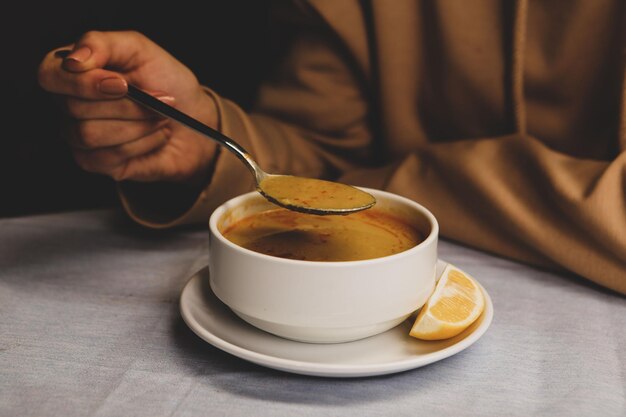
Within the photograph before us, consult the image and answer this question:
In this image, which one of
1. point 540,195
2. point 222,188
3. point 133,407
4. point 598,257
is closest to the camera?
point 133,407

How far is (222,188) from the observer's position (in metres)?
1.20

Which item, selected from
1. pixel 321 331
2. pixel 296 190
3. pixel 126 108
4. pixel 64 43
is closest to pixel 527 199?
pixel 296 190

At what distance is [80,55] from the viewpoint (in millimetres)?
958

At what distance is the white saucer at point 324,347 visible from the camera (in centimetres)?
70

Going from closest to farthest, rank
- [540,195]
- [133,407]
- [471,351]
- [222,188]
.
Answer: [133,407] < [471,351] < [540,195] < [222,188]

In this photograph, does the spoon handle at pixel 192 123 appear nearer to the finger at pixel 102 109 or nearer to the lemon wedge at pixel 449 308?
the finger at pixel 102 109

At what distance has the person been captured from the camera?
1.03m

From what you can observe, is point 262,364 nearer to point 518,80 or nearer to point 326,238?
point 326,238

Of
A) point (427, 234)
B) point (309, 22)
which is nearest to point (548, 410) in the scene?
point (427, 234)

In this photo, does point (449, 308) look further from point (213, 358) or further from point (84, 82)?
point (84, 82)

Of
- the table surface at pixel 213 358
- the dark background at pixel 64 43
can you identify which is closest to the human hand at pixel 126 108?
the table surface at pixel 213 358

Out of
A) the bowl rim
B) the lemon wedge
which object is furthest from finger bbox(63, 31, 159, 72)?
the lemon wedge

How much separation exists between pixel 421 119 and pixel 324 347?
78cm

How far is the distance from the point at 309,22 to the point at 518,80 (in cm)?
45
